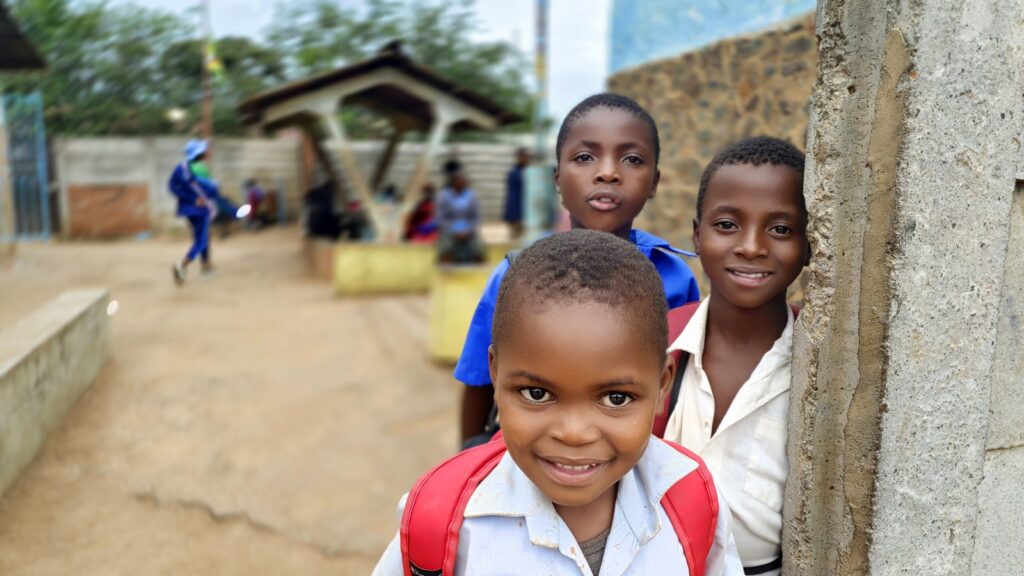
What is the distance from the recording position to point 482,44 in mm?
20297

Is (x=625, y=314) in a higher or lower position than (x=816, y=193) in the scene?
lower

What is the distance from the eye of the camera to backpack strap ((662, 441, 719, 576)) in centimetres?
122

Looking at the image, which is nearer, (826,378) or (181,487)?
(826,378)

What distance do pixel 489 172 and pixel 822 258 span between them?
47.2ft

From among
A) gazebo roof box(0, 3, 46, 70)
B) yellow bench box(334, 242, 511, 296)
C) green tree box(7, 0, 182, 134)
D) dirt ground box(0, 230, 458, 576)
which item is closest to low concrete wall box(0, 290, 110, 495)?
dirt ground box(0, 230, 458, 576)

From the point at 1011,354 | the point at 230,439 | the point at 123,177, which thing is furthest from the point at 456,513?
the point at 123,177

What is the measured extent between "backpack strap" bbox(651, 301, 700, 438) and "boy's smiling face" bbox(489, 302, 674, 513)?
14.7 inches

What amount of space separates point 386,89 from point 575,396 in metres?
8.56

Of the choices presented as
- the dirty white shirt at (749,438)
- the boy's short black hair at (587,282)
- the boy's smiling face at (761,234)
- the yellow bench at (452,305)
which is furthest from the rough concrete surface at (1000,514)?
the yellow bench at (452,305)

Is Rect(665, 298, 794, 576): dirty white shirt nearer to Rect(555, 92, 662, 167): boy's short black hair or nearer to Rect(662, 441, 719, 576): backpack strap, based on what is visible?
Rect(662, 441, 719, 576): backpack strap

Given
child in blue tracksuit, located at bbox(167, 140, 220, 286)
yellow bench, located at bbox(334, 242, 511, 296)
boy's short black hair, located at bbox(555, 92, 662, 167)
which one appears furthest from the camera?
yellow bench, located at bbox(334, 242, 511, 296)

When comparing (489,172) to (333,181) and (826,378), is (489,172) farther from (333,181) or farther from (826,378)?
(826,378)

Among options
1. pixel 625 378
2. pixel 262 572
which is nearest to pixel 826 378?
pixel 625 378

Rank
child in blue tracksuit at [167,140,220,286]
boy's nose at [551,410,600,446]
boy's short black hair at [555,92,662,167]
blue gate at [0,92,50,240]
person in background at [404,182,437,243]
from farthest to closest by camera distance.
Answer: person in background at [404,182,437,243]
blue gate at [0,92,50,240]
boy's short black hair at [555,92,662,167]
child in blue tracksuit at [167,140,220,286]
boy's nose at [551,410,600,446]
